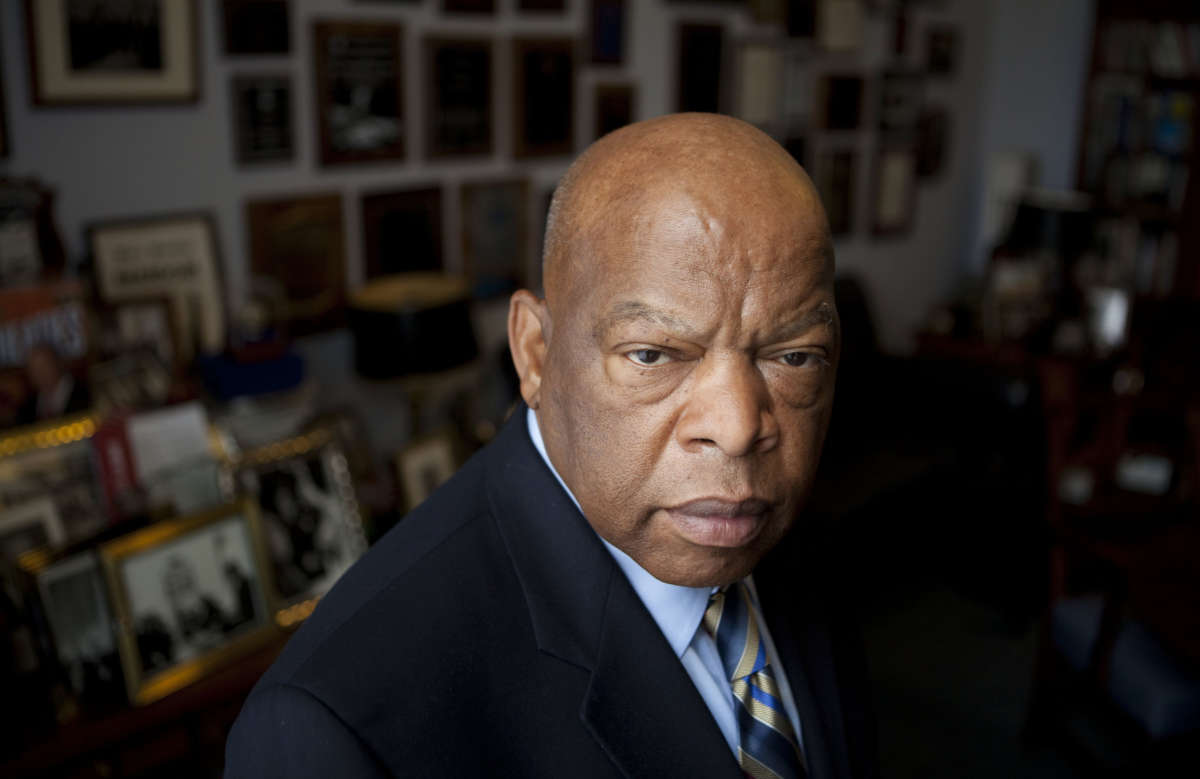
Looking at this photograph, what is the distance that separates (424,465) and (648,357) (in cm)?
183

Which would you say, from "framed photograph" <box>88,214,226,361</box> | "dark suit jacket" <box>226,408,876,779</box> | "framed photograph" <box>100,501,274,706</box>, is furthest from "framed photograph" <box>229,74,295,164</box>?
"dark suit jacket" <box>226,408,876,779</box>

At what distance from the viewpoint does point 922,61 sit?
5.55 m

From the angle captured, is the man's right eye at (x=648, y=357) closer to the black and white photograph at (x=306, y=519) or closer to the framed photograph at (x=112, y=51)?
the black and white photograph at (x=306, y=519)

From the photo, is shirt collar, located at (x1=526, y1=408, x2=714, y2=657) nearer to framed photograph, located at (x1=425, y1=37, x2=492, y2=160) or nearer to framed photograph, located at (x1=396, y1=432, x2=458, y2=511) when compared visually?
framed photograph, located at (x1=396, y1=432, x2=458, y2=511)

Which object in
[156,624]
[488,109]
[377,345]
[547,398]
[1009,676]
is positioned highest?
[488,109]

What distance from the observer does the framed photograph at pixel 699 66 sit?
4.20 meters

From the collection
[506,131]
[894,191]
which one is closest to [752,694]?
[506,131]

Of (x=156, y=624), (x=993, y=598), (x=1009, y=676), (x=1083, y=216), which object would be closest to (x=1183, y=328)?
(x=1083, y=216)

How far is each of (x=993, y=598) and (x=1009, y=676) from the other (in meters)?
0.59

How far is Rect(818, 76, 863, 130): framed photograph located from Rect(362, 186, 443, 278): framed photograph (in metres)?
2.44

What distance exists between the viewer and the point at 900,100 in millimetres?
5457

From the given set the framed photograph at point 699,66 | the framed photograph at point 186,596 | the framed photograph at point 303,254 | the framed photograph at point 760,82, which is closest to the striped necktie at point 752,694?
the framed photograph at point 186,596

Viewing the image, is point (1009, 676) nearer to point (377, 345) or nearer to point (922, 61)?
point (377, 345)

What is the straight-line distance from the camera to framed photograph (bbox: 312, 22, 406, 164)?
9.82 ft
